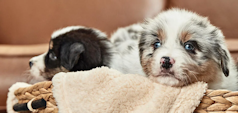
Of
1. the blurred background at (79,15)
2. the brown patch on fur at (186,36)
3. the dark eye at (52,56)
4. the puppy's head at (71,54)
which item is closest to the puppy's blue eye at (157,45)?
the brown patch on fur at (186,36)

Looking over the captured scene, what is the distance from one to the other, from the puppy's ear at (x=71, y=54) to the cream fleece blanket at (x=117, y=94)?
41 cm

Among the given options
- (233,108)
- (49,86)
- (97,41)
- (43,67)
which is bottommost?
(233,108)

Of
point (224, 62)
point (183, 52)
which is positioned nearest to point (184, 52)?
point (183, 52)

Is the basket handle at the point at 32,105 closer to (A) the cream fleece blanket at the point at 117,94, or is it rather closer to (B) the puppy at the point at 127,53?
(A) the cream fleece blanket at the point at 117,94

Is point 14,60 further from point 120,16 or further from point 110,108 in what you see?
point 110,108

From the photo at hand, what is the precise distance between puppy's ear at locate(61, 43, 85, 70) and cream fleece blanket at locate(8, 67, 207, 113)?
1.35 feet

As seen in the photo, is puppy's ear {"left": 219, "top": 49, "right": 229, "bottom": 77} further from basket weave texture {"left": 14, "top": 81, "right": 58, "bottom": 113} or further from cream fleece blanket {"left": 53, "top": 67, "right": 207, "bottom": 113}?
basket weave texture {"left": 14, "top": 81, "right": 58, "bottom": 113}

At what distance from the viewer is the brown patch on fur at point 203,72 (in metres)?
1.30

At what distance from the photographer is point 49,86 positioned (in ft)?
4.66

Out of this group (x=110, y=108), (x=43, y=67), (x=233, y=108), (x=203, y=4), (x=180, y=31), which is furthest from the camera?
(x=203, y=4)

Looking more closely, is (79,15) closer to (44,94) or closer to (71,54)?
(71,54)

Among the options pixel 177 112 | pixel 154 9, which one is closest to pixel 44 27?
pixel 154 9

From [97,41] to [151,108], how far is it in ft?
3.11

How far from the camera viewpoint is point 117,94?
1253mm
